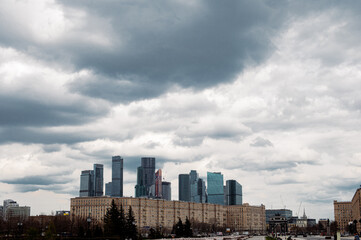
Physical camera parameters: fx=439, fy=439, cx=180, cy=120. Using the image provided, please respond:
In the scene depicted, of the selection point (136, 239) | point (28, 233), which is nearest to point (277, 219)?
point (136, 239)

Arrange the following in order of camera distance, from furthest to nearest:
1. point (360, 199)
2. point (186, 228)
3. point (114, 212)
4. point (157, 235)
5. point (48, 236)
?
point (360, 199), point (186, 228), point (157, 235), point (114, 212), point (48, 236)

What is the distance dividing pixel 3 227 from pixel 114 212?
67.6 m

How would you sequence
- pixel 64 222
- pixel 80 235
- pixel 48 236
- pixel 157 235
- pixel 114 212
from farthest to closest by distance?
pixel 64 222 → pixel 157 235 → pixel 114 212 → pixel 80 235 → pixel 48 236

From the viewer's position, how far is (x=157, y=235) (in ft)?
368

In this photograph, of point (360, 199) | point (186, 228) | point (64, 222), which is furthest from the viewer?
point (360, 199)

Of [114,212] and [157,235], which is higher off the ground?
[114,212]

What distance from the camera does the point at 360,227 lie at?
611ft

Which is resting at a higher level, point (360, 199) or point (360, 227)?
point (360, 199)

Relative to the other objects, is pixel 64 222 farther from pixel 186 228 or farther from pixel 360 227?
pixel 360 227

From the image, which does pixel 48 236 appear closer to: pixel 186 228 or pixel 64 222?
pixel 186 228

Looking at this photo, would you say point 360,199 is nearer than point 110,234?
No

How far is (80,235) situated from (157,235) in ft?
114

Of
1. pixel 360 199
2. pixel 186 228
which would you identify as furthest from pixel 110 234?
pixel 360 199

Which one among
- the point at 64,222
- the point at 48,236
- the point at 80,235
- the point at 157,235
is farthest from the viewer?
the point at 64,222
